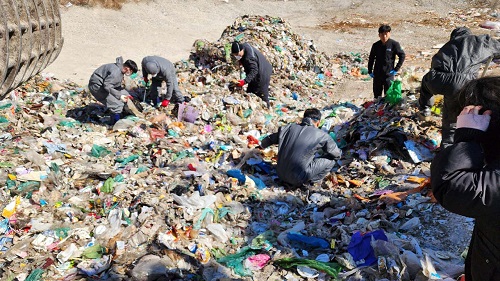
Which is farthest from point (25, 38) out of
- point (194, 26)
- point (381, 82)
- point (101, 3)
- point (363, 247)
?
point (101, 3)

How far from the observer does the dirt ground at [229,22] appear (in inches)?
571

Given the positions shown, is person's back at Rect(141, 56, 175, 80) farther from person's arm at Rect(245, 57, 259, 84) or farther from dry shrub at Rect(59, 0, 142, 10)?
dry shrub at Rect(59, 0, 142, 10)

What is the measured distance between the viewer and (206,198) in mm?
4895

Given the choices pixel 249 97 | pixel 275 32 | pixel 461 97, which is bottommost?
pixel 249 97

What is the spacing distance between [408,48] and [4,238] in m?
14.6

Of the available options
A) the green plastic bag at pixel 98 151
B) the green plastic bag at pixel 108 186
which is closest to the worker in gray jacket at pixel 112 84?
the green plastic bag at pixel 98 151

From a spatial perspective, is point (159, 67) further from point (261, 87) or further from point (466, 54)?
point (466, 54)

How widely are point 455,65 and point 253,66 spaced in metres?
3.85

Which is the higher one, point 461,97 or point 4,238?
point 461,97

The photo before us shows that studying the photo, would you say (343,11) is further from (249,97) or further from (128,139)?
(128,139)

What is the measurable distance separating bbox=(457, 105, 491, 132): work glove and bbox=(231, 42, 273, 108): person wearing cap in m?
5.90

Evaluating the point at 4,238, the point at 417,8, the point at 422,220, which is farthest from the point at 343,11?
the point at 4,238

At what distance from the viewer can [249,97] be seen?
8469 millimetres

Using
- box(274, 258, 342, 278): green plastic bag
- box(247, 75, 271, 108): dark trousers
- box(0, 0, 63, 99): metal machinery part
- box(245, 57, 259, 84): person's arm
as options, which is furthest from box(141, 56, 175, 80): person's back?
box(274, 258, 342, 278): green plastic bag
